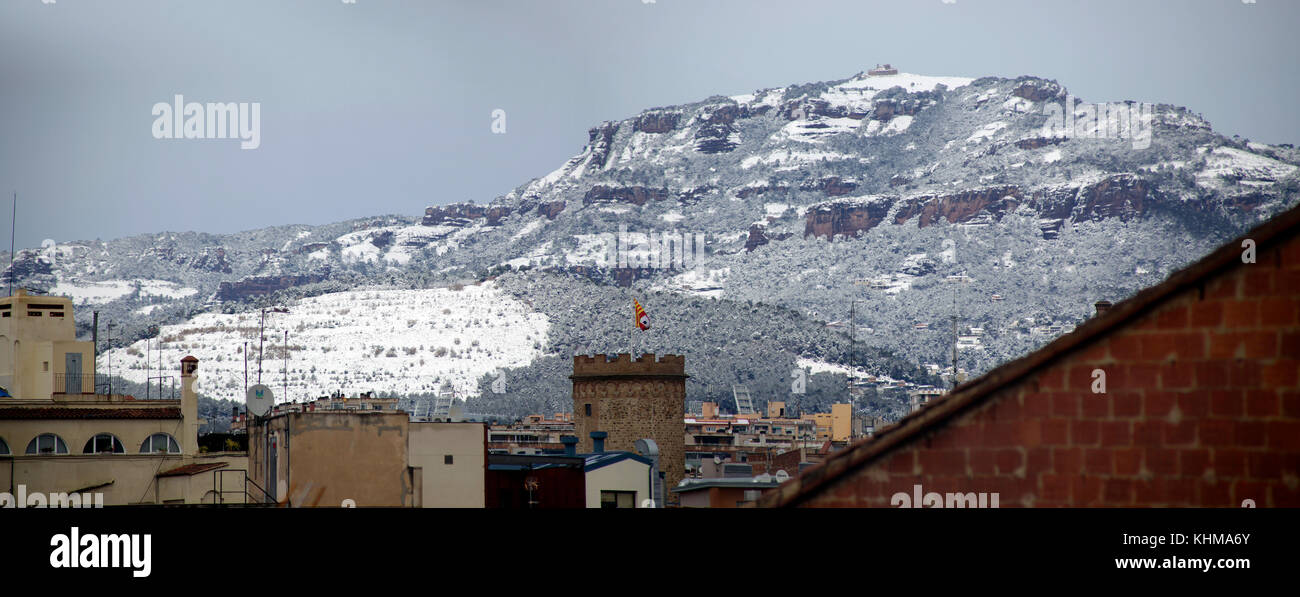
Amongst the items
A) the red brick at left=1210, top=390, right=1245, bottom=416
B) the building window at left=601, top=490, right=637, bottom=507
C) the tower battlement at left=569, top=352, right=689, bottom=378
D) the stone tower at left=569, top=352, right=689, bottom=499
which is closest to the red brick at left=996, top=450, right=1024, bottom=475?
the red brick at left=1210, top=390, right=1245, bottom=416

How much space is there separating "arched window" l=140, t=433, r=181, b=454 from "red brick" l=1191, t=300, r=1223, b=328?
107 feet

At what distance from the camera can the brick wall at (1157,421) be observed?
8.49 metres

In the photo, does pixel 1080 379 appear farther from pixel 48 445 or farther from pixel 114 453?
pixel 48 445

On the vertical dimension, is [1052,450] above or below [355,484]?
above

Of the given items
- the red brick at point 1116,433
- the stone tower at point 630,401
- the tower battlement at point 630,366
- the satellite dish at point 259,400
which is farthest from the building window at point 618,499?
the red brick at point 1116,433

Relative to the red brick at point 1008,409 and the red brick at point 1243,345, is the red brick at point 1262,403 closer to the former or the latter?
the red brick at point 1243,345

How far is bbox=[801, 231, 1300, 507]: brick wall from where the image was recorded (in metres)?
8.49

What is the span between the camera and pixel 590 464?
1617 inches

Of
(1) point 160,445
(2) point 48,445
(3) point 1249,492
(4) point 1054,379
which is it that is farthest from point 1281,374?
(1) point 160,445

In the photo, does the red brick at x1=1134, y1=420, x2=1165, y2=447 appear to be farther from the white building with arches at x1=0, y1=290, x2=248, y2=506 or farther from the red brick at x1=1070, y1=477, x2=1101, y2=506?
the white building with arches at x1=0, y1=290, x2=248, y2=506
